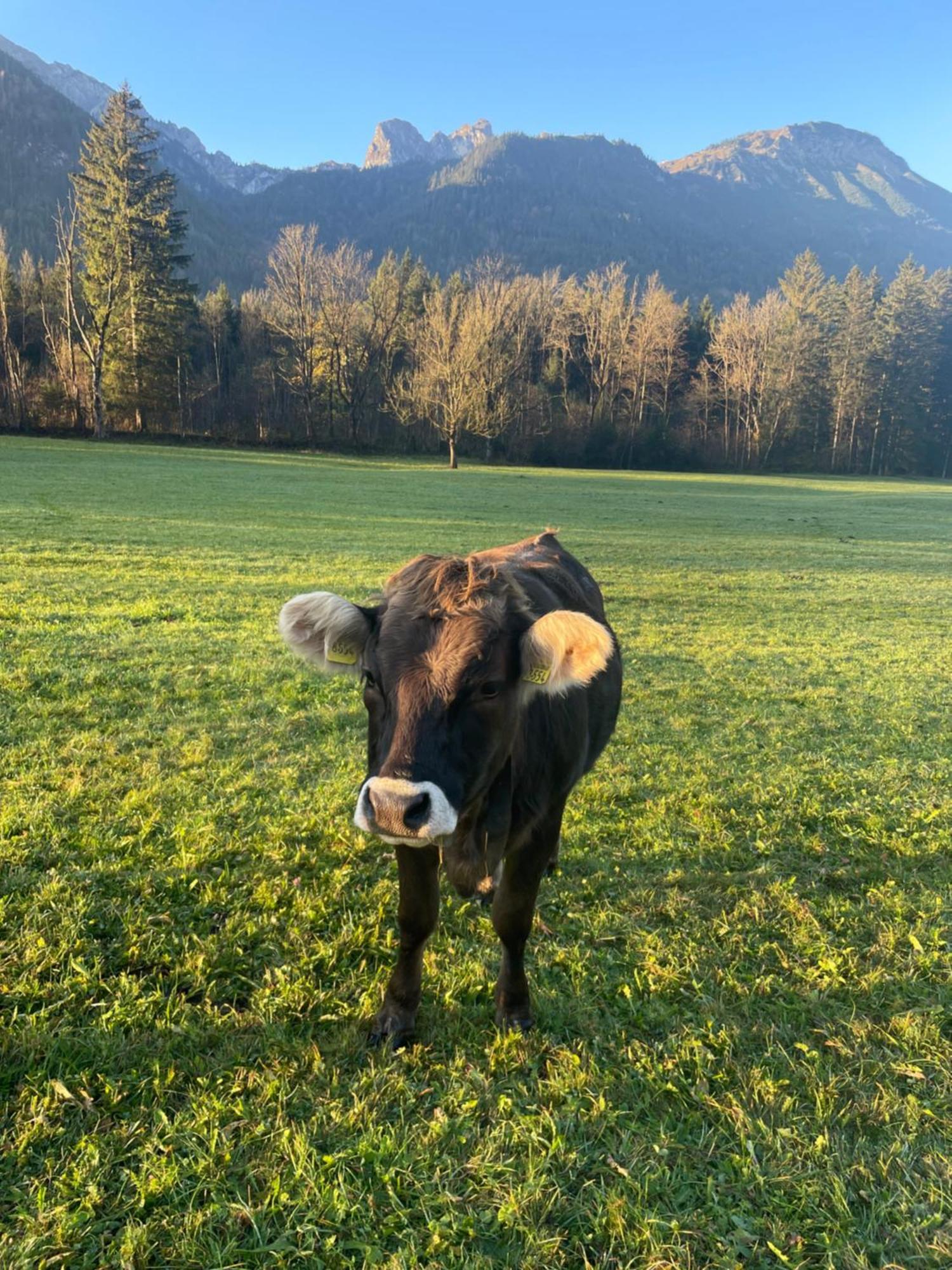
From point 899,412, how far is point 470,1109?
9806cm

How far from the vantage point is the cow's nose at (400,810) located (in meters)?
2.48

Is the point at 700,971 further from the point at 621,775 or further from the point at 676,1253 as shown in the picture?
the point at 621,775

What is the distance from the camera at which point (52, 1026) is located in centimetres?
311

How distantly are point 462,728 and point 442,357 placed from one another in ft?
192

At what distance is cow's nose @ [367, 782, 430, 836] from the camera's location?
8.13 feet

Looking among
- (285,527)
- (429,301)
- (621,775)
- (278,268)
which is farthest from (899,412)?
(621,775)

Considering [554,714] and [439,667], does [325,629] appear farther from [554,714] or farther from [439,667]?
[554,714]

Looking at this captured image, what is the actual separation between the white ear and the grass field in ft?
5.92

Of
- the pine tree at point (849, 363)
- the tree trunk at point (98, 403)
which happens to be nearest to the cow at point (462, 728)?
the tree trunk at point (98, 403)

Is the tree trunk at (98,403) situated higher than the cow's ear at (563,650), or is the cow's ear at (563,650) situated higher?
the tree trunk at (98,403)

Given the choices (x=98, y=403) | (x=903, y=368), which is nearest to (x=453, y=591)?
(x=98, y=403)

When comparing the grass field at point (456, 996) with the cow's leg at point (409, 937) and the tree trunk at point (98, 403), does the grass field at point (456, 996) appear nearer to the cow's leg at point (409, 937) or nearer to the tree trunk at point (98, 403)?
the cow's leg at point (409, 937)

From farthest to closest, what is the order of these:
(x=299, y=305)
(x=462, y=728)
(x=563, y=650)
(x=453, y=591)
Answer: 1. (x=299, y=305)
2. (x=453, y=591)
3. (x=563, y=650)
4. (x=462, y=728)

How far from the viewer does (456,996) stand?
3.62 meters
